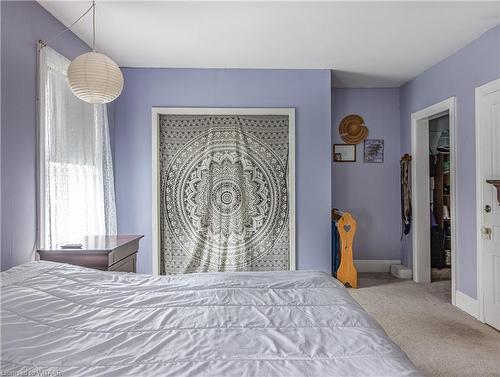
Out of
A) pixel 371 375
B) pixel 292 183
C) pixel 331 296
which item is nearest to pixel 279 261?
pixel 292 183

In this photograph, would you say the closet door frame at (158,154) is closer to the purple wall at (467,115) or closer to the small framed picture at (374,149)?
the small framed picture at (374,149)

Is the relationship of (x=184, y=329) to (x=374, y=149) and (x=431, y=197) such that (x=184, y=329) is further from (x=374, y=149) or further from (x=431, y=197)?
(x=431, y=197)

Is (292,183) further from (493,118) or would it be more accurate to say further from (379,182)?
(493,118)

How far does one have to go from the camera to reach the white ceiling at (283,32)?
275 cm

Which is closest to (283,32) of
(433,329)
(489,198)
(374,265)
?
(489,198)

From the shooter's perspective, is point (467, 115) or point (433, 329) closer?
point (433, 329)

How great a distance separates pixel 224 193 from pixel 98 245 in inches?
73.6

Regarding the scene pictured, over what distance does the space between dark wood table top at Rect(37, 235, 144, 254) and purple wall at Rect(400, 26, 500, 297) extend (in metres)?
3.22

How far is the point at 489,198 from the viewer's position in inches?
Answer: 125

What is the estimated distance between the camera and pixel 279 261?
4352 mm

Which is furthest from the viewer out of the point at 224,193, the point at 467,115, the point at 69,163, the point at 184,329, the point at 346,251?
the point at 224,193

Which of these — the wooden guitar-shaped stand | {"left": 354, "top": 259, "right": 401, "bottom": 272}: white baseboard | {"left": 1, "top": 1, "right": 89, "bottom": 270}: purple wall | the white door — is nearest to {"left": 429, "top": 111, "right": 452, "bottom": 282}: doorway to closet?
{"left": 354, "top": 259, "right": 401, "bottom": 272}: white baseboard

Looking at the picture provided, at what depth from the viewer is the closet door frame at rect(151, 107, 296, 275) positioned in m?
4.22

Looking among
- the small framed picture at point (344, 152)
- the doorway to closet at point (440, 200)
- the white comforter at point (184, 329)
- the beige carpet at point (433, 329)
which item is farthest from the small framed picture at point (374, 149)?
the white comforter at point (184, 329)
